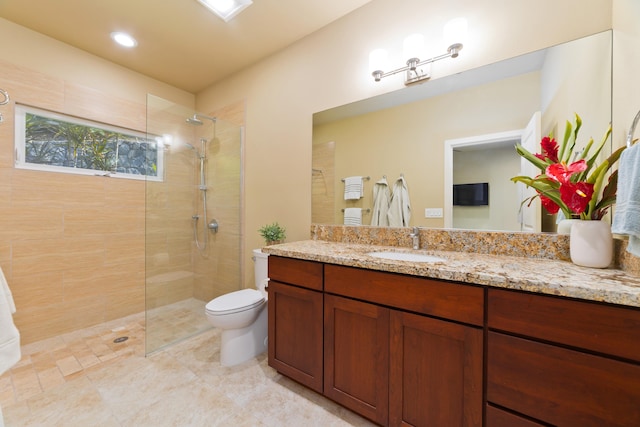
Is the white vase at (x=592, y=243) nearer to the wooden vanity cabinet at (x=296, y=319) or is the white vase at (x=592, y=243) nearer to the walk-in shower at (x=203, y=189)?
the wooden vanity cabinet at (x=296, y=319)

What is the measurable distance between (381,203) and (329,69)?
47.4 inches

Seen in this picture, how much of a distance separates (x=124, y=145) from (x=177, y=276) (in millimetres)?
1500

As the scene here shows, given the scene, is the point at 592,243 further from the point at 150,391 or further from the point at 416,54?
the point at 150,391

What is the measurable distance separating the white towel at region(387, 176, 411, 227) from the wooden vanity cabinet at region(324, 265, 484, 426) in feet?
2.11

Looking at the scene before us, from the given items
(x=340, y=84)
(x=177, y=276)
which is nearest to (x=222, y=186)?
(x=177, y=276)

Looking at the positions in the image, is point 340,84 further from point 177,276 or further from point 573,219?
point 177,276

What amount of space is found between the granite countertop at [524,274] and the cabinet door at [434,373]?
215 mm

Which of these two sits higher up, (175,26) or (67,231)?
(175,26)

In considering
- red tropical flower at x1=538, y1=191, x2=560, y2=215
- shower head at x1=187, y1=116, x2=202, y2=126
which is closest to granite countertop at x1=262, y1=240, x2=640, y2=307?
red tropical flower at x1=538, y1=191, x2=560, y2=215

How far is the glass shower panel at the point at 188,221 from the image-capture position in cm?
226

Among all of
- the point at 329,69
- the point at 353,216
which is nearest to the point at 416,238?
the point at 353,216

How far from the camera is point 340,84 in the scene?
204cm

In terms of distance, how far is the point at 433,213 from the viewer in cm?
165

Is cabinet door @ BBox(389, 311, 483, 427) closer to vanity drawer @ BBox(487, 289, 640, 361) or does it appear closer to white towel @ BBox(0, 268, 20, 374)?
vanity drawer @ BBox(487, 289, 640, 361)
